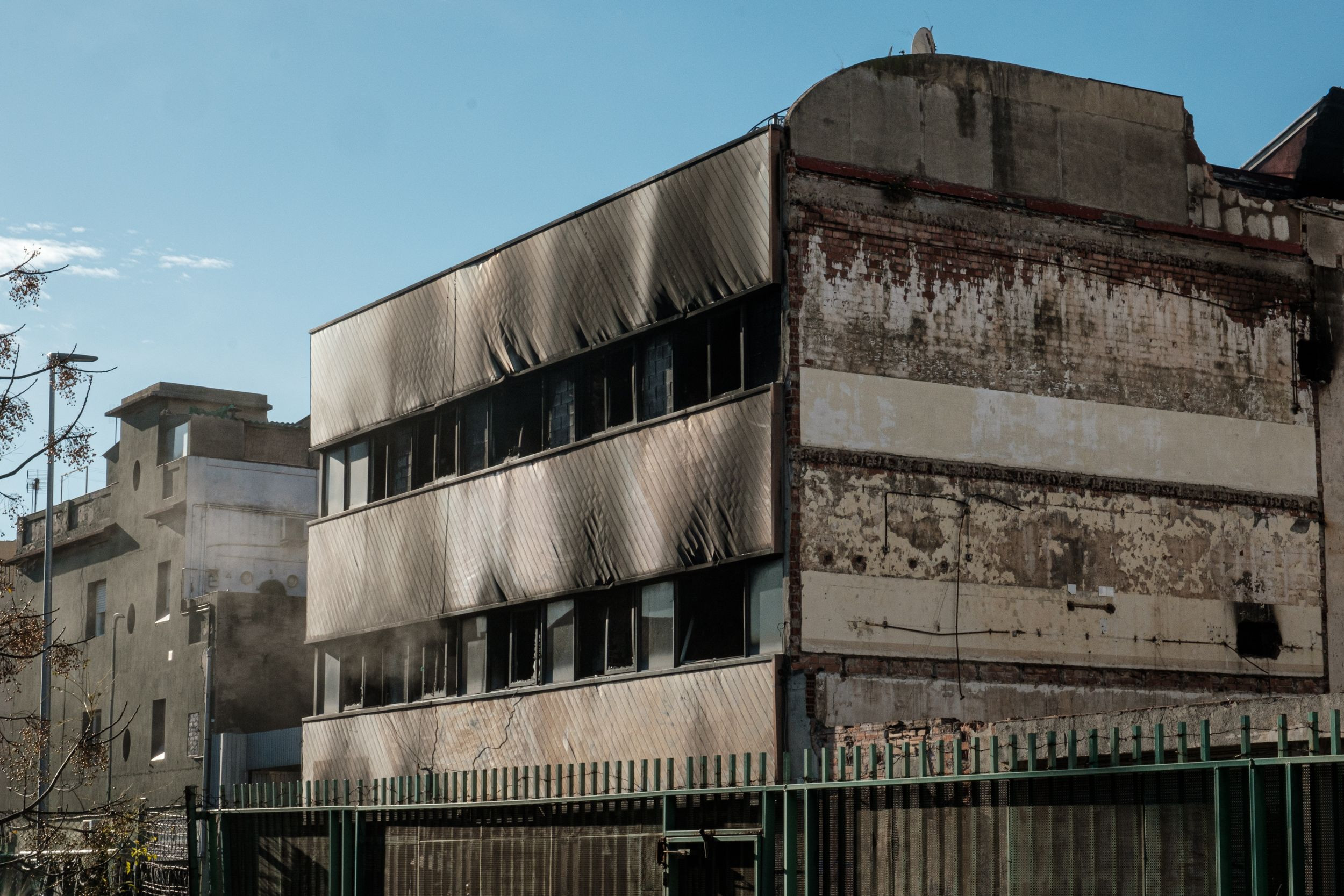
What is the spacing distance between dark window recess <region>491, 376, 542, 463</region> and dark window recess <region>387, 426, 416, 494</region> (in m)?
2.25

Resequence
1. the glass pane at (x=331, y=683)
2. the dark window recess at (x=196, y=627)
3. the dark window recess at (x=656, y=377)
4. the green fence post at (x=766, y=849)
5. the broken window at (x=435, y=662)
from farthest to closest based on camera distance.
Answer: the dark window recess at (x=196, y=627)
the glass pane at (x=331, y=683)
the broken window at (x=435, y=662)
the dark window recess at (x=656, y=377)
the green fence post at (x=766, y=849)

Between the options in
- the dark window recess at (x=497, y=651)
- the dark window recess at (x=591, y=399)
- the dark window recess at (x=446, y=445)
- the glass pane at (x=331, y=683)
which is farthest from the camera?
the glass pane at (x=331, y=683)

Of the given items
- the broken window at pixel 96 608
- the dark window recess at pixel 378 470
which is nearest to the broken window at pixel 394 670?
the dark window recess at pixel 378 470

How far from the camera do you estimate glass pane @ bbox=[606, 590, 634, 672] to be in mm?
20547

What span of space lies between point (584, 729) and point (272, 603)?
659 inches

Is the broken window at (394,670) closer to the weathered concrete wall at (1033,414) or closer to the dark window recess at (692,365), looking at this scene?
the dark window recess at (692,365)

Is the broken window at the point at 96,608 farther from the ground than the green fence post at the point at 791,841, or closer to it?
farther from the ground

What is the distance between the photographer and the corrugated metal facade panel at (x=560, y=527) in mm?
18781

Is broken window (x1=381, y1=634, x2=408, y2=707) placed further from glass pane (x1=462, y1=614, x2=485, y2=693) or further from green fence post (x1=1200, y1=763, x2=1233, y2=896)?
green fence post (x1=1200, y1=763, x2=1233, y2=896)

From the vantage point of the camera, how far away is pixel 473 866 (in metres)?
15.2

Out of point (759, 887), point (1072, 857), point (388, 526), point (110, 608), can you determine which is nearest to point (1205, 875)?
point (1072, 857)

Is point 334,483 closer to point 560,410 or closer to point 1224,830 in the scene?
point 560,410

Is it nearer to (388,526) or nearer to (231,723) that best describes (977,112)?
(388,526)

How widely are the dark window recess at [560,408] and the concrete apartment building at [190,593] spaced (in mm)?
13178
